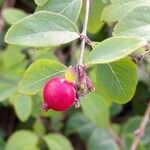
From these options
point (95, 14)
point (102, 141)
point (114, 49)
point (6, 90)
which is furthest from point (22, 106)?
point (114, 49)

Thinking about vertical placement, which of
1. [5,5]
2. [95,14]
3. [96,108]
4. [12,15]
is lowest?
[96,108]

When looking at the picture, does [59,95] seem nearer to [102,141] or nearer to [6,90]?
[6,90]

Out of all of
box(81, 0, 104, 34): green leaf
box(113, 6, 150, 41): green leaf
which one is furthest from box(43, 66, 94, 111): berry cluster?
box(81, 0, 104, 34): green leaf

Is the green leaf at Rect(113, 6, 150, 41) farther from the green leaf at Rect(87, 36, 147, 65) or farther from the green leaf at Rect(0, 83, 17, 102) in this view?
the green leaf at Rect(0, 83, 17, 102)

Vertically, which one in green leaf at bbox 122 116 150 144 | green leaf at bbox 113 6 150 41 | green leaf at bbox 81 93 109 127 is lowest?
green leaf at bbox 122 116 150 144

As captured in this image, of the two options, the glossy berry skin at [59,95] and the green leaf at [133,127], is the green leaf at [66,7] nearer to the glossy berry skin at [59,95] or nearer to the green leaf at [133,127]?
the glossy berry skin at [59,95]

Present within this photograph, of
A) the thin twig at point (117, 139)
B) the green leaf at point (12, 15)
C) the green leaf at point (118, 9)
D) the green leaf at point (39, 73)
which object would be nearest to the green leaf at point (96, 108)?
the thin twig at point (117, 139)

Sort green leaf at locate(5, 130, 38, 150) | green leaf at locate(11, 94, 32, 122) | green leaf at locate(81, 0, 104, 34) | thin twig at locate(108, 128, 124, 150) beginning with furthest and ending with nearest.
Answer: thin twig at locate(108, 128, 124, 150) → green leaf at locate(5, 130, 38, 150) → green leaf at locate(11, 94, 32, 122) → green leaf at locate(81, 0, 104, 34)
